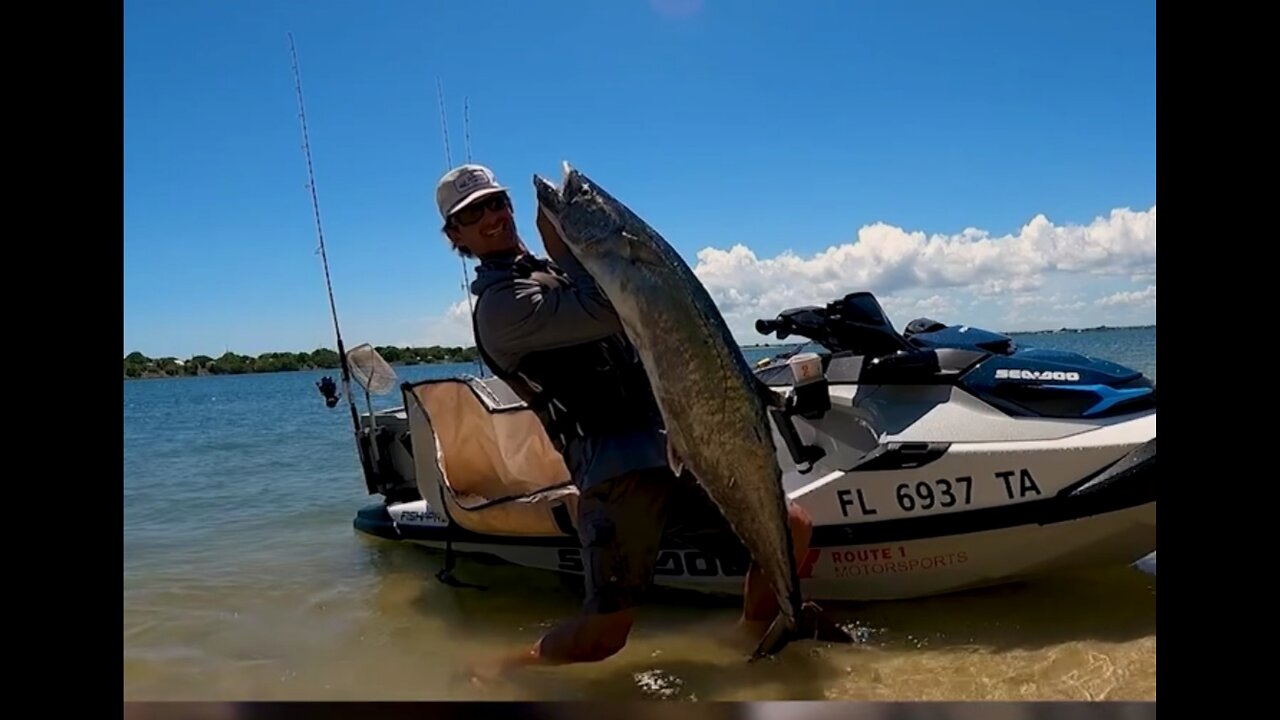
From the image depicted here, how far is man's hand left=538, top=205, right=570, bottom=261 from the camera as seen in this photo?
317 cm

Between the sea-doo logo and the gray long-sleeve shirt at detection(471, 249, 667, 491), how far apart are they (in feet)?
6.19

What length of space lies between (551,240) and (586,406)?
2.35 ft

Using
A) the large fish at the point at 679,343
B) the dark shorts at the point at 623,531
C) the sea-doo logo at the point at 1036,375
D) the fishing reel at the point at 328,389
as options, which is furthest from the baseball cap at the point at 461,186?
the fishing reel at the point at 328,389

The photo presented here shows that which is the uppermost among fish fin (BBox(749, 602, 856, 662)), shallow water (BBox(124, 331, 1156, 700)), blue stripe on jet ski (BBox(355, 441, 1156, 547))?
blue stripe on jet ski (BBox(355, 441, 1156, 547))

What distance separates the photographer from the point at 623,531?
3482 mm

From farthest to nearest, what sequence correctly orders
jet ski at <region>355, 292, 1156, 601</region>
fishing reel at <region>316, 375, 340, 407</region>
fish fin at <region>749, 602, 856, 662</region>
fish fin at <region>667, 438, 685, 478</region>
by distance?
fishing reel at <region>316, 375, 340, 407</region> → jet ski at <region>355, 292, 1156, 601</region> → fish fin at <region>749, 602, 856, 662</region> → fish fin at <region>667, 438, 685, 478</region>

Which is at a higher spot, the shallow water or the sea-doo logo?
the sea-doo logo

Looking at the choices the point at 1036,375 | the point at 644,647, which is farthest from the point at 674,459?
the point at 1036,375

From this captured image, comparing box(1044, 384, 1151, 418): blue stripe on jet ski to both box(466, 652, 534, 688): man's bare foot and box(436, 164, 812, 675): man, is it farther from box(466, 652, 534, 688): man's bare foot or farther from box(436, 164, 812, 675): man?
box(466, 652, 534, 688): man's bare foot

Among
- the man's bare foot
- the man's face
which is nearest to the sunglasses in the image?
the man's face

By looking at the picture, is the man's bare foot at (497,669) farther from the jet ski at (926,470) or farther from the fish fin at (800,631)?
the fish fin at (800,631)
